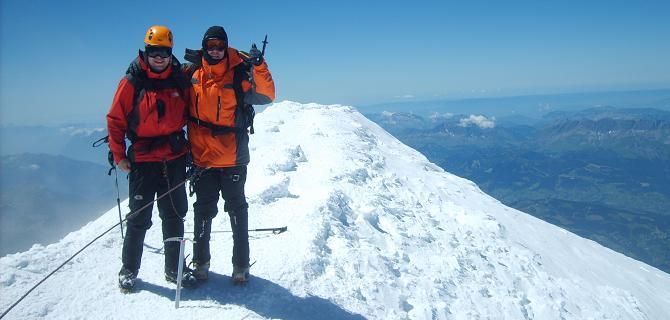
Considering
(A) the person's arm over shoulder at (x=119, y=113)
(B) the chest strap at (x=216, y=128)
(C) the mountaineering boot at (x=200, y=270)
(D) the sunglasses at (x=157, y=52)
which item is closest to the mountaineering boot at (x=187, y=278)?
(C) the mountaineering boot at (x=200, y=270)

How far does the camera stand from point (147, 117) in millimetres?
5199

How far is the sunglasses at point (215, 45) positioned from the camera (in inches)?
204

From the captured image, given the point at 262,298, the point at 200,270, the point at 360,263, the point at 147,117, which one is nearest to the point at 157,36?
the point at 147,117

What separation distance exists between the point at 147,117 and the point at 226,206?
5.44 ft

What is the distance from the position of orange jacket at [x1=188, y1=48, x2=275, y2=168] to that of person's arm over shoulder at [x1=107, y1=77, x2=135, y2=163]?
0.78 m

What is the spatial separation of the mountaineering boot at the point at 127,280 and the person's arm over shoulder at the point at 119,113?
180 cm

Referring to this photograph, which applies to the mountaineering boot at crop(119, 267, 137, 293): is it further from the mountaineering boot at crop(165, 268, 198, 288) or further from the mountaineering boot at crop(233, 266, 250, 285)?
the mountaineering boot at crop(233, 266, 250, 285)

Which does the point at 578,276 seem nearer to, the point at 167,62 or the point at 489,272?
the point at 489,272

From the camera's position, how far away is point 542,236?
14.8 meters

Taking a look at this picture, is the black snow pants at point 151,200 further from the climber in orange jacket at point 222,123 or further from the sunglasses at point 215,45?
the sunglasses at point 215,45

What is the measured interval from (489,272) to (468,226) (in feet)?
8.74

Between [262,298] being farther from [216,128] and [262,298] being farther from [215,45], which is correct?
[215,45]

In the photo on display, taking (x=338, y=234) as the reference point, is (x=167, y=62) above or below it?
above

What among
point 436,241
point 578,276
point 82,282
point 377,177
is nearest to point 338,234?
point 436,241
